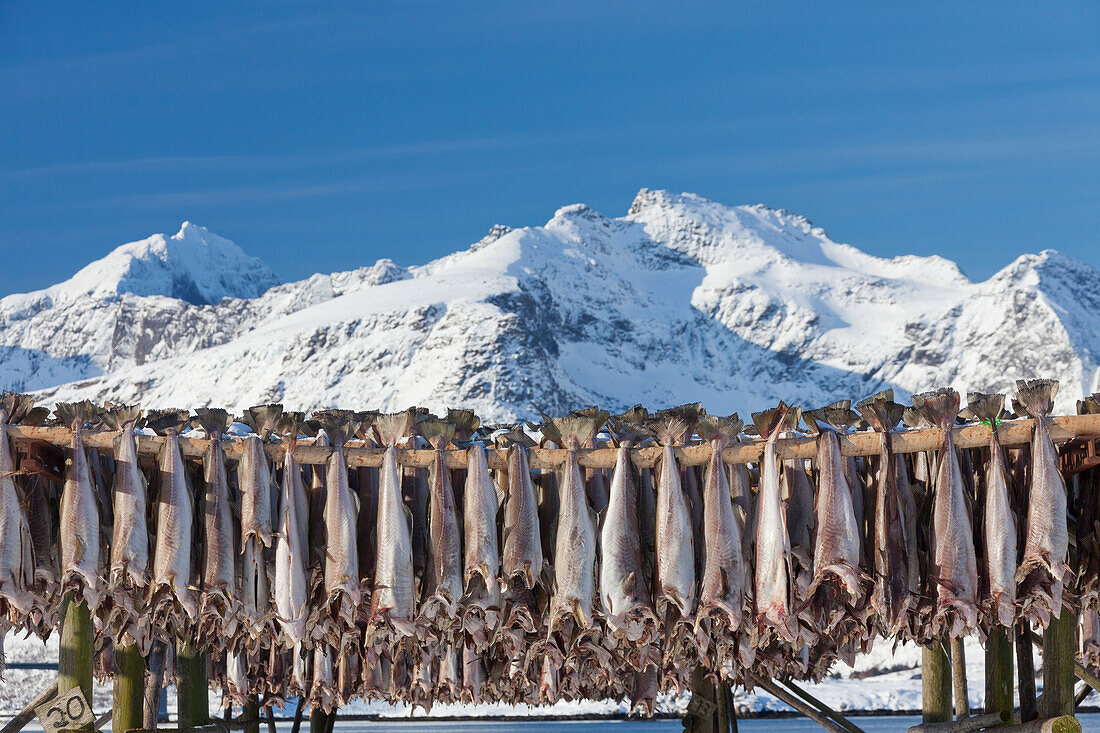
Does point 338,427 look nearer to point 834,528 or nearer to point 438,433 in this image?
point 438,433

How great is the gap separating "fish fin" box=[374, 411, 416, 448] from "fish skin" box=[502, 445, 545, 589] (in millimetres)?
656

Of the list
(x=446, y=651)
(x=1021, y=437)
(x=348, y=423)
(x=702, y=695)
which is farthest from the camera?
(x=702, y=695)

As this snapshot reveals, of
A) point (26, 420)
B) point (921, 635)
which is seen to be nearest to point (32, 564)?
point (26, 420)

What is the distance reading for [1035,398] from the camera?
263 inches

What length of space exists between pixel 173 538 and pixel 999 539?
467cm

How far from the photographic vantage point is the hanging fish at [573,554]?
269 inches

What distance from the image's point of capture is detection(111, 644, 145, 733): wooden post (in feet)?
26.6

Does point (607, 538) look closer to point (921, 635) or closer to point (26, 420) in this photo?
point (921, 635)

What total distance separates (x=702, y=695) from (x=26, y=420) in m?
6.08

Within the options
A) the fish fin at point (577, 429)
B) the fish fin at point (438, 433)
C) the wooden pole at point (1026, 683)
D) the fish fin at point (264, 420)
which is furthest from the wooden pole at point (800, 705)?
the fish fin at point (264, 420)

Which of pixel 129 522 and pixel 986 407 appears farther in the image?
pixel 129 522

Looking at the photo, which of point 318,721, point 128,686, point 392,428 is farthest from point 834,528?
point 318,721

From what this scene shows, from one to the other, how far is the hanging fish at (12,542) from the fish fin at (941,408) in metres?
5.24

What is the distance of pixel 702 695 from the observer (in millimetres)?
10445
